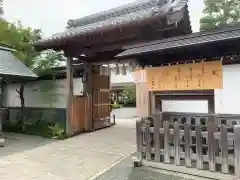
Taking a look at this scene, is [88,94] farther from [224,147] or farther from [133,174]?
[224,147]

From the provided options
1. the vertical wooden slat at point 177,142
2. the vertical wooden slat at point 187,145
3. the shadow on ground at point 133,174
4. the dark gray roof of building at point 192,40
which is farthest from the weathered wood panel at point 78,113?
the vertical wooden slat at point 187,145

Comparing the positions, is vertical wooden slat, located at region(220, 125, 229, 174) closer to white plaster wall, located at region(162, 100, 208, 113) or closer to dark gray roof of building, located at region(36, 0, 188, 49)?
white plaster wall, located at region(162, 100, 208, 113)

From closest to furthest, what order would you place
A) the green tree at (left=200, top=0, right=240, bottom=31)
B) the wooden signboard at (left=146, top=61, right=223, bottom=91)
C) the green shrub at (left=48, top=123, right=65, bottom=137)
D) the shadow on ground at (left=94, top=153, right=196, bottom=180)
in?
the shadow on ground at (left=94, top=153, right=196, bottom=180) < the wooden signboard at (left=146, top=61, right=223, bottom=91) < the green shrub at (left=48, top=123, right=65, bottom=137) < the green tree at (left=200, top=0, right=240, bottom=31)

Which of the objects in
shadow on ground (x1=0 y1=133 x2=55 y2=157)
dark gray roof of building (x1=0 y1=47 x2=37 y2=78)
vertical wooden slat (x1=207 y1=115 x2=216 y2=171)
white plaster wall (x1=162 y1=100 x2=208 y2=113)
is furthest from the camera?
dark gray roof of building (x1=0 y1=47 x2=37 y2=78)

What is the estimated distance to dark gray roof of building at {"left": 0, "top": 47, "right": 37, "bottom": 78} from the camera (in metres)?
9.61

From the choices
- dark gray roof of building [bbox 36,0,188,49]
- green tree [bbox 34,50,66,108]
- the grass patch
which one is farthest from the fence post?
green tree [bbox 34,50,66,108]

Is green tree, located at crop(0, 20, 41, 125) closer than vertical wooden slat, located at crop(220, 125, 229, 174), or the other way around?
vertical wooden slat, located at crop(220, 125, 229, 174)

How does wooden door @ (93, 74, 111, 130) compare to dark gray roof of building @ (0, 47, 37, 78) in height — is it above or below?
below

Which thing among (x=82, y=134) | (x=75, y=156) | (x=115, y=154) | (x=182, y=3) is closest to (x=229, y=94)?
(x=182, y=3)

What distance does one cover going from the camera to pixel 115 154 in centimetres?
728

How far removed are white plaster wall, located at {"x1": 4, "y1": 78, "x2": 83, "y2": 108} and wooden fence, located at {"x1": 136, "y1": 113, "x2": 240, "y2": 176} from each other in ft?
21.8

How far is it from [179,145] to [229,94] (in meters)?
2.45

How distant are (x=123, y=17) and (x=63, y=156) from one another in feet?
17.2

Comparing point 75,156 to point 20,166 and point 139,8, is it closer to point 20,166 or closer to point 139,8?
point 20,166
